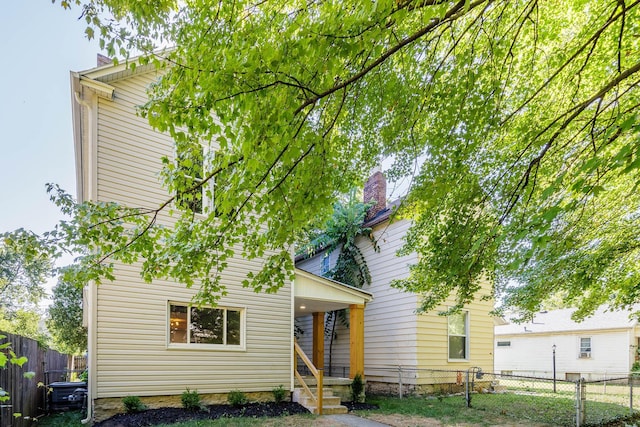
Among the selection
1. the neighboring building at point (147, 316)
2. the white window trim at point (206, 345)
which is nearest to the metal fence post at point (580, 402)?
the neighboring building at point (147, 316)

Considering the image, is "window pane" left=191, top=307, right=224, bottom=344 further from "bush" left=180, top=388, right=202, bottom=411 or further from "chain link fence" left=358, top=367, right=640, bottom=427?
"chain link fence" left=358, top=367, right=640, bottom=427

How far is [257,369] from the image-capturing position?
9336 millimetres

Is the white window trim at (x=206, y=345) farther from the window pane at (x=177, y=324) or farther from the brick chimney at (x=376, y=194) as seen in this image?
the brick chimney at (x=376, y=194)

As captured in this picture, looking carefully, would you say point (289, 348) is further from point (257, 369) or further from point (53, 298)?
point (53, 298)

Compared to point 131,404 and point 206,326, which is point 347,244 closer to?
point 206,326

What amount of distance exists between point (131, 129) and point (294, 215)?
6048 millimetres

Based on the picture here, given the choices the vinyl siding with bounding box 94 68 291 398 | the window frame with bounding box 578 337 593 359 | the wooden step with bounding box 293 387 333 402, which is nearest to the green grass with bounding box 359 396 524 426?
the wooden step with bounding box 293 387 333 402

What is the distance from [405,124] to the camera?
523 centimetres

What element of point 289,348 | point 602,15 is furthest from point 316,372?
point 602,15

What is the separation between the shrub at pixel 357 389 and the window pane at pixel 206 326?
3.69m

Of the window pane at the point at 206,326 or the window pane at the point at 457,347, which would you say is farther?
the window pane at the point at 457,347

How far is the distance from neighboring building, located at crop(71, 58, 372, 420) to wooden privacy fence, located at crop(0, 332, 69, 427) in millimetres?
1053

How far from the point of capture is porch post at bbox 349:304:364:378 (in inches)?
411

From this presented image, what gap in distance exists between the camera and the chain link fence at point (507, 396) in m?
8.09
